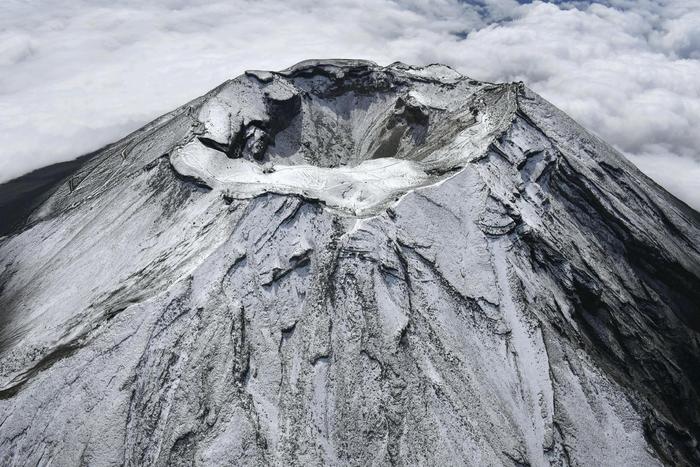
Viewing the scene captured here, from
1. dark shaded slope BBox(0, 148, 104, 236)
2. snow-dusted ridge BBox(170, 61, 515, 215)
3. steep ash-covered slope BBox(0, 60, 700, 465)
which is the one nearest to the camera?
steep ash-covered slope BBox(0, 60, 700, 465)

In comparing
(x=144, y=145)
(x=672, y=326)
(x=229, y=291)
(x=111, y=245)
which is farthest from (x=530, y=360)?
(x=144, y=145)

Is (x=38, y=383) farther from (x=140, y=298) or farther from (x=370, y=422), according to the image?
(x=370, y=422)

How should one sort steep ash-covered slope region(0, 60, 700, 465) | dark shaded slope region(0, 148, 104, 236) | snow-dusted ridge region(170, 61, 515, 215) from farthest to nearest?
dark shaded slope region(0, 148, 104, 236) → snow-dusted ridge region(170, 61, 515, 215) → steep ash-covered slope region(0, 60, 700, 465)

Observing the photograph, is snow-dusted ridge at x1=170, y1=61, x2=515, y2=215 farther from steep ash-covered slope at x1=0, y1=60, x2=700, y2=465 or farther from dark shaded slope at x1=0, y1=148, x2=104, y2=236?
dark shaded slope at x1=0, y1=148, x2=104, y2=236

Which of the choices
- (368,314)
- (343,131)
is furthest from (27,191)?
(368,314)

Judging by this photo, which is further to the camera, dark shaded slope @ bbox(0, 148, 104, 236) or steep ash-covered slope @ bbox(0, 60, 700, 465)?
dark shaded slope @ bbox(0, 148, 104, 236)

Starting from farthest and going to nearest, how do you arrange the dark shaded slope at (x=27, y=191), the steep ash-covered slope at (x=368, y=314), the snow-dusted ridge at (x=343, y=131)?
the dark shaded slope at (x=27, y=191)
the snow-dusted ridge at (x=343, y=131)
the steep ash-covered slope at (x=368, y=314)

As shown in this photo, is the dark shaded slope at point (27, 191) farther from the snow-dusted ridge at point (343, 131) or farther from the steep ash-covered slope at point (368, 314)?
the snow-dusted ridge at point (343, 131)

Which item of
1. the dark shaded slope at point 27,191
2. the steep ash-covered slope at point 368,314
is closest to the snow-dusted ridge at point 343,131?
the steep ash-covered slope at point 368,314

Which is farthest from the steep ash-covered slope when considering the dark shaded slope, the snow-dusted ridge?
the dark shaded slope
